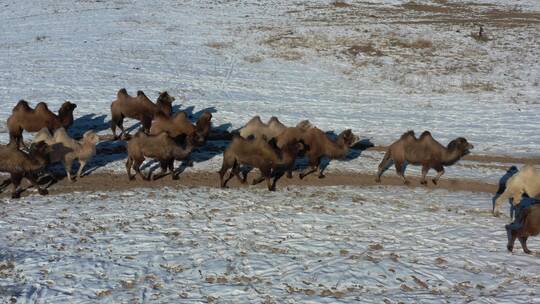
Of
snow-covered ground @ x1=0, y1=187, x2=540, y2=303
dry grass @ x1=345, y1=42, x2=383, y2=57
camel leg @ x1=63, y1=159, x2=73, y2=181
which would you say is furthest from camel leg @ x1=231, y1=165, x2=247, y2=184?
dry grass @ x1=345, y1=42, x2=383, y2=57

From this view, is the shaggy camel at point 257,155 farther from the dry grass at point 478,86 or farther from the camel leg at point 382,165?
the dry grass at point 478,86

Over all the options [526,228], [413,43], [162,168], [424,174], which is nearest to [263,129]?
[162,168]

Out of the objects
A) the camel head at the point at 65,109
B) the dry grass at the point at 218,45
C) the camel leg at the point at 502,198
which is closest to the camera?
the camel leg at the point at 502,198

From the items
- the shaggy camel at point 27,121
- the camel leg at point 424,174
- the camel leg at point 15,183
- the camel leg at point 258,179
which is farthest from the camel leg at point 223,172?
the shaggy camel at point 27,121

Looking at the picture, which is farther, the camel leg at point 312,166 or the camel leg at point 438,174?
the camel leg at point 312,166

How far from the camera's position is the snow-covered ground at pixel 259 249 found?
11.7 metres

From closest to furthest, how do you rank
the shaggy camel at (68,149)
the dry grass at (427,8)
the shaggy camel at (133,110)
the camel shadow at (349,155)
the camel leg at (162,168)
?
the shaggy camel at (68,149)
the camel leg at (162,168)
the camel shadow at (349,155)
the shaggy camel at (133,110)
the dry grass at (427,8)

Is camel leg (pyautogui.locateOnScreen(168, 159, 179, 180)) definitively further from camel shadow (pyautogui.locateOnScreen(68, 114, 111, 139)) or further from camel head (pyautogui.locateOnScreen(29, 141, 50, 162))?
camel shadow (pyautogui.locateOnScreen(68, 114, 111, 139))

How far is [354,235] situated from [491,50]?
2637 cm

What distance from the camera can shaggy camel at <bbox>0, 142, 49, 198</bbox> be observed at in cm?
1543

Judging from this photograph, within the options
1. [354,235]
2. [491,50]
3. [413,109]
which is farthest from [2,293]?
[491,50]

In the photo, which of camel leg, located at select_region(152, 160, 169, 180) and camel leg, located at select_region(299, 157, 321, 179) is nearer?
camel leg, located at select_region(152, 160, 169, 180)

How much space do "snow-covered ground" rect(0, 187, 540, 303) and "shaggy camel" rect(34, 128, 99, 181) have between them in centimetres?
137

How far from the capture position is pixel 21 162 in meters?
15.5
